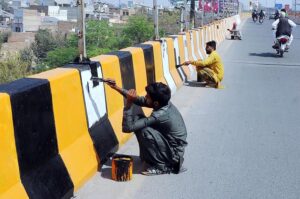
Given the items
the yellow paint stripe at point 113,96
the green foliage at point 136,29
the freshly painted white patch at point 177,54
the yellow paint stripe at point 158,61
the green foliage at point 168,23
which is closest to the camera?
the yellow paint stripe at point 113,96

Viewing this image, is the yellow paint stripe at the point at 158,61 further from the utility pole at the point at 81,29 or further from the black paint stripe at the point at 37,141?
the black paint stripe at the point at 37,141

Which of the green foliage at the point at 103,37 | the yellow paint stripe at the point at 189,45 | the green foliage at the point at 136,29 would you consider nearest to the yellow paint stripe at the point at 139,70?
the yellow paint stripe at the point at 189,45

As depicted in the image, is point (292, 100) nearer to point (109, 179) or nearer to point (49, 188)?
point (109, 179)

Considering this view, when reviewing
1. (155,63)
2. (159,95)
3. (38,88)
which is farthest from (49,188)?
(155,63)

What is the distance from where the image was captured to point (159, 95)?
4879 mm

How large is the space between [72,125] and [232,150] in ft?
6.97

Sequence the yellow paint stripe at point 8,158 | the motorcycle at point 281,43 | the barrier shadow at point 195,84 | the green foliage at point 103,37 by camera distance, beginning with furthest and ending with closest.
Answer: the green foliage at point 103,37 → the motorcycle at point 281,43 → the barrier shadow at point 195,84 → the yellow paint stripe at point 8,158

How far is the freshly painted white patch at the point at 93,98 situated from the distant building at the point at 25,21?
246 feet

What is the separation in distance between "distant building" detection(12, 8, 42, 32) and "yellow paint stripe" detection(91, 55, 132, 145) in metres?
74.3

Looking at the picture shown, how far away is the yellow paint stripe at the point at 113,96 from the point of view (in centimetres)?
555

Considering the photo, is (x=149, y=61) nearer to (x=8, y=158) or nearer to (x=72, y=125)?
(x=72, y=125)

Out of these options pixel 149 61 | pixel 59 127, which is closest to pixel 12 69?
pixel 149 61

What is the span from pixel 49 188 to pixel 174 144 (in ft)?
4.95

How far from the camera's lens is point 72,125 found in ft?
14.8
